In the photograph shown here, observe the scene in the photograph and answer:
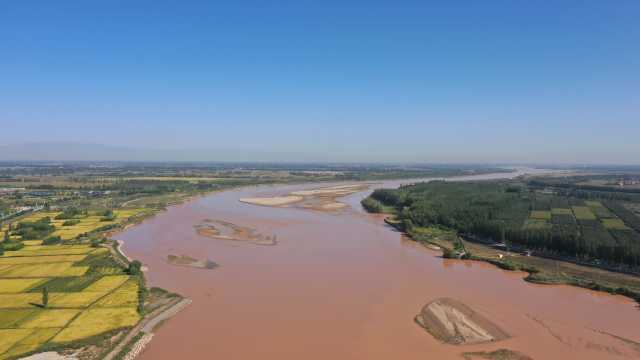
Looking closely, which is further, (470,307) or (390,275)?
(390,275)

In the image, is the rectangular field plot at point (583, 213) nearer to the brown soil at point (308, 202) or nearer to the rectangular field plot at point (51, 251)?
the brown soil at point (308, 202)

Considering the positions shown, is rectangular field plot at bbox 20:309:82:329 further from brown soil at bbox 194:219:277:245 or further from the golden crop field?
brown soil at bbox 194:219:277:245

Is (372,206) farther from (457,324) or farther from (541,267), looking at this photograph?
(457,324)

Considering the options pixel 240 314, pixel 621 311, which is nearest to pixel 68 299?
pixel 240 314

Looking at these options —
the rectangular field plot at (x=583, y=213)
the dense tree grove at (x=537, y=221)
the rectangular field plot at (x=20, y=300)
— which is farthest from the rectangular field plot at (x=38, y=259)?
the rectangular field plot at (x=583, y=213)

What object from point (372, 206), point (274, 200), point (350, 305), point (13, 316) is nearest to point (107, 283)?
point (13, 316)

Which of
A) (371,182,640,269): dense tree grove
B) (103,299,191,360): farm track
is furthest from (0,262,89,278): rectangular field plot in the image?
(371,182,640,269): dense tree grove

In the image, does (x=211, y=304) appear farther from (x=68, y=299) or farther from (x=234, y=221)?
(x=234, y=221)
